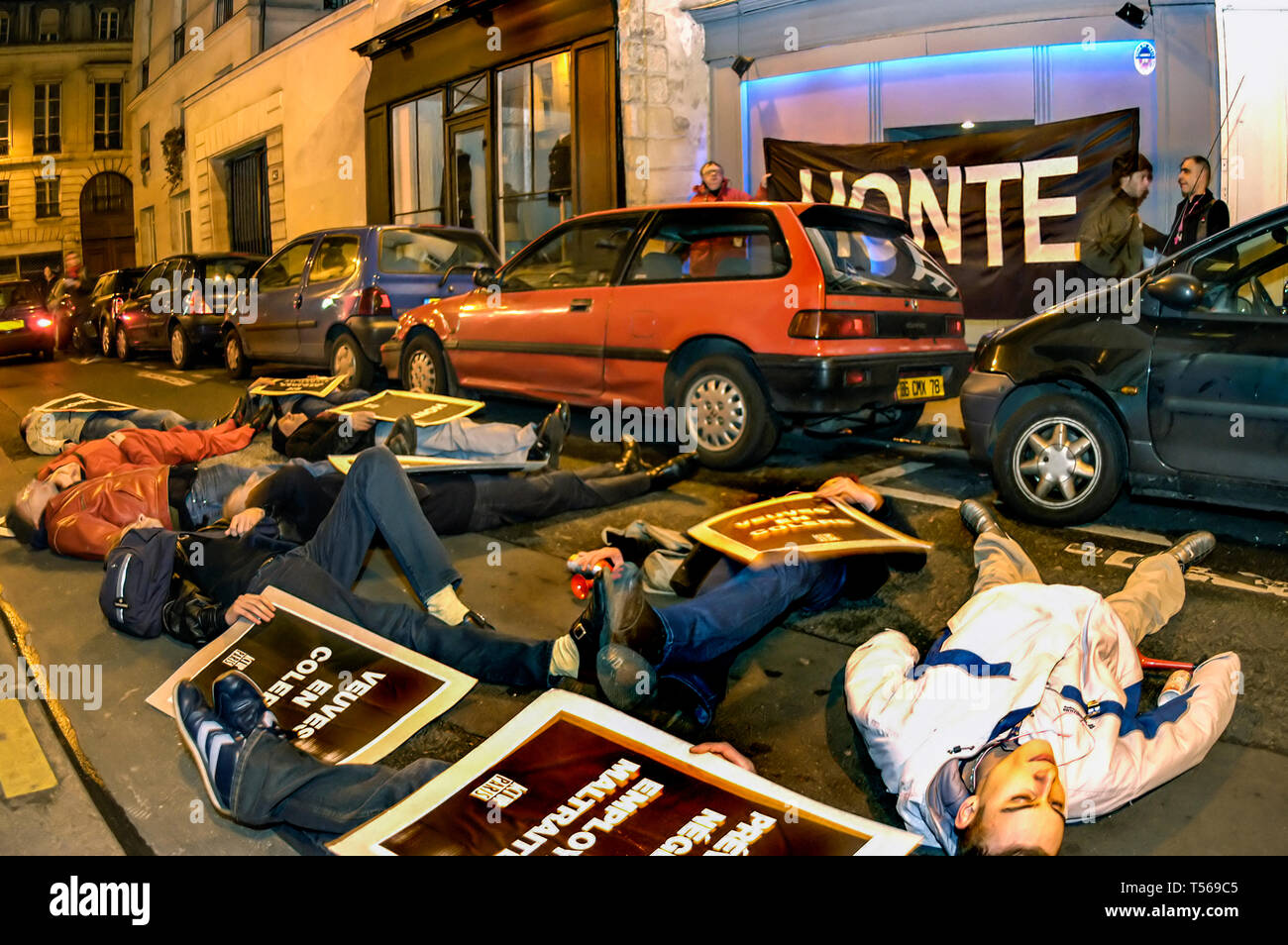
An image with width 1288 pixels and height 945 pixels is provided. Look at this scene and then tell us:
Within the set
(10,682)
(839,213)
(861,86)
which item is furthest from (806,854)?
(861,86)

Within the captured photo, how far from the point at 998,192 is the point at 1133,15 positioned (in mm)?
1862

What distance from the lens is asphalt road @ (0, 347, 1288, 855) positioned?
3135 mm

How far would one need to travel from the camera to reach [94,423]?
7.29 metres

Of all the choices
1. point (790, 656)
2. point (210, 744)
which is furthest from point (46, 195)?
point (210, 744)

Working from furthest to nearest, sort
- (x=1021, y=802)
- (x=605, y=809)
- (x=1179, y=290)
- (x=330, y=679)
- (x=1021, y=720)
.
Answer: (x=1179, y=290)
(x=330, y=679)
(x=1021, y=720)
(x=605, y=809)
(x=1021, y=802)

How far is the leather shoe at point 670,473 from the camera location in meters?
6.40

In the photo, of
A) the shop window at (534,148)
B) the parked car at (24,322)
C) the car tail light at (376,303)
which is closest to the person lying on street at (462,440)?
the car tail light at (376,303)

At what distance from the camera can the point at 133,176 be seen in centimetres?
3925

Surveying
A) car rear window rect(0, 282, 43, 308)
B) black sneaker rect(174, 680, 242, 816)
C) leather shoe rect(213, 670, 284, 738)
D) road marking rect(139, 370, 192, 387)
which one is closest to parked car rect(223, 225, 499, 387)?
road marking rect(139, 370, 192, 387)

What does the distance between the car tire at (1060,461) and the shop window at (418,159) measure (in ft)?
49.3

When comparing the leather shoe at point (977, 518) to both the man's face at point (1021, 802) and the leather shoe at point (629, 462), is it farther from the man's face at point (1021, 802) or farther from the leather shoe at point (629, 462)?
the leather shoe at point (629, 462)

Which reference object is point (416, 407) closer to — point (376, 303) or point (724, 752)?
point (724, 752)

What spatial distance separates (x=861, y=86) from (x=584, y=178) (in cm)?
407

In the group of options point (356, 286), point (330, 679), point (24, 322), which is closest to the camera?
point (330, 679)
